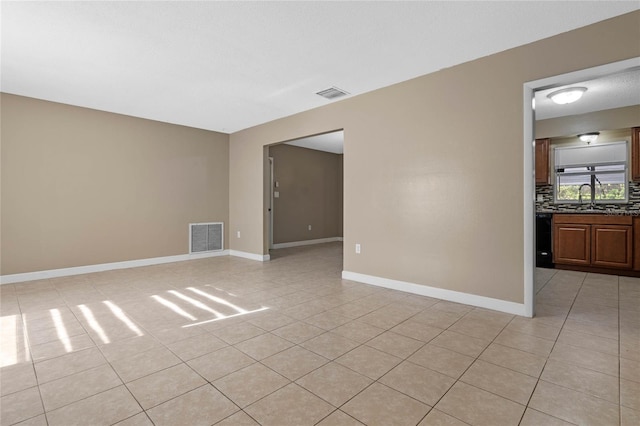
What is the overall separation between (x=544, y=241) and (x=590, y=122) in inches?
80.7

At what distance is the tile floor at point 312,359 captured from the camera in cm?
156

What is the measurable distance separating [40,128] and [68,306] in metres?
2.78

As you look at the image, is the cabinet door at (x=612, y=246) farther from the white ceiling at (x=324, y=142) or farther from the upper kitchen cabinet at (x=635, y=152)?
the white ceiling at (x=324, y=142)

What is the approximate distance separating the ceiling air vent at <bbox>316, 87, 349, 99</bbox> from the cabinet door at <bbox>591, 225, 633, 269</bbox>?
4339 mm

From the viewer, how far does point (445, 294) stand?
3369mm

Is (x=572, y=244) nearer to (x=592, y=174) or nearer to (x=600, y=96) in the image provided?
(x=592, y=174)

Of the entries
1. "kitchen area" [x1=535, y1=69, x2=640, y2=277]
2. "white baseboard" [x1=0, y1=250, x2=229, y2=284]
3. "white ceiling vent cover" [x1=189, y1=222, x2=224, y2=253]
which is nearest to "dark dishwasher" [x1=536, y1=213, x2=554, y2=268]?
"kitchen area" [x1=535, y1=69, x2=640, y2=277]

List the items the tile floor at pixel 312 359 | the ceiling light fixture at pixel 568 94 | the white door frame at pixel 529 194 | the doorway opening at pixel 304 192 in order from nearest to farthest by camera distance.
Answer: the tile floor at pixel 312 359 < the white door frame at pixel 529 194 < the ceiling light fixture at pixel 568 94 < the doorway opening at pixel 304 192

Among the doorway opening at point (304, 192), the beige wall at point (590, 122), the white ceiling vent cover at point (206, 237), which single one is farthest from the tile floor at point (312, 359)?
the doorway opening at point (304, 192)

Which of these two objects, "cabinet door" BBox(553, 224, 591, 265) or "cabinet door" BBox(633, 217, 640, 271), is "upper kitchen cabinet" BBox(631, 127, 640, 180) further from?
"cabinet door" BBox(553, 224, 591, 265)

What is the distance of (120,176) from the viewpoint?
16.6 feet

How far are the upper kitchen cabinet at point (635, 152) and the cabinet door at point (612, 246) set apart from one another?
908mm

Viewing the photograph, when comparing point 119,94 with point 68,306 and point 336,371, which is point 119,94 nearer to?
point 68,306

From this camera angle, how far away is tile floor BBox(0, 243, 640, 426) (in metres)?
1.56
